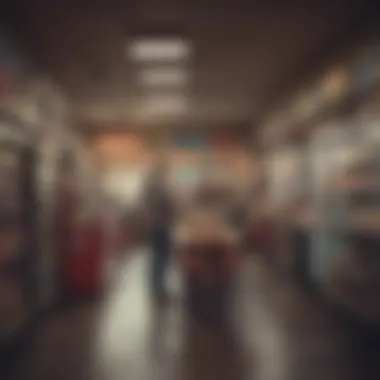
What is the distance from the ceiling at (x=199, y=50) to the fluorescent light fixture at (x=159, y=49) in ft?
0.08

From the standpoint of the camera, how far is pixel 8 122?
1.26 m

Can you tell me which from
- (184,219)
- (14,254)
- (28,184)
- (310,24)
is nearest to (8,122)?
(28,184)

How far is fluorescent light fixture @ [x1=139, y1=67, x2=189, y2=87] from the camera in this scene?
4.21 ft

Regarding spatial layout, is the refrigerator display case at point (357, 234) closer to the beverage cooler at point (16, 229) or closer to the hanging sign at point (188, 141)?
the hanging sign at point (188, 141)

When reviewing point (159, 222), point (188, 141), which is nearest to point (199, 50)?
point (188, 141)

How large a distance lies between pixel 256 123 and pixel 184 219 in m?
0.28

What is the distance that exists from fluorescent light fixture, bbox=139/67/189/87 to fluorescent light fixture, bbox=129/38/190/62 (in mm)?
31

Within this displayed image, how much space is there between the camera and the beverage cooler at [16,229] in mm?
1245

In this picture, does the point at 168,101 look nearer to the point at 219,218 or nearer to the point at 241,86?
the point at 241,86

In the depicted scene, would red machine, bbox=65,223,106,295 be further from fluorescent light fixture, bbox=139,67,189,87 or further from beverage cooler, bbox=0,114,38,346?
fluorescent light fixture, bbox=139,67,189,87

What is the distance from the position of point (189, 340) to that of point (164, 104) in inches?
21.5

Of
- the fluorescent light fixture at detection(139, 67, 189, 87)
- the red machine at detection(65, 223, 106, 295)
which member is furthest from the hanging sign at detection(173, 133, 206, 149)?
the red machine at detection(65, 223, 106, 295)

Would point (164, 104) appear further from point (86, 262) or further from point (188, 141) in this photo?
point (86, 262)

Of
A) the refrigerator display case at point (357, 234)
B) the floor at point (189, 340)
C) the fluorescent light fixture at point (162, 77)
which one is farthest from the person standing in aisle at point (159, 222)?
the refrigerator display case at point (357, 234)
